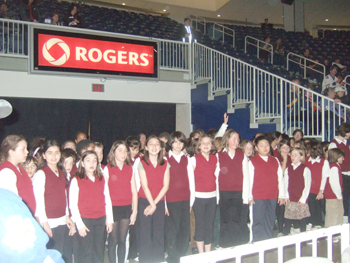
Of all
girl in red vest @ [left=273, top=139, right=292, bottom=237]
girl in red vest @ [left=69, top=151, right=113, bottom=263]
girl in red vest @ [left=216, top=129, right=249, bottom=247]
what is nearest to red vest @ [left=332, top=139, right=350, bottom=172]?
girl in red vest @ [left=273, top=139, right=292, bottom=237]

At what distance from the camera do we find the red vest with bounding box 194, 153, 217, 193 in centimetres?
363

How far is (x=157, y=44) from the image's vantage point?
7254mm

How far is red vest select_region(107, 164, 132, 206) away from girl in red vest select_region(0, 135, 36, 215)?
2.97 ft

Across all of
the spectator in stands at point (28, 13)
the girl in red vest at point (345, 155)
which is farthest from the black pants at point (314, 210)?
the spectator in stands at point (28, 13)

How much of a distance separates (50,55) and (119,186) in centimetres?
395

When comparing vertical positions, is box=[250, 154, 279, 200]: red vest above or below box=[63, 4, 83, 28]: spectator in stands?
below

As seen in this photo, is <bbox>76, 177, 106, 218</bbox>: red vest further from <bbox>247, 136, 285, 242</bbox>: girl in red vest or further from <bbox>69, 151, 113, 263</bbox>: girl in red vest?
<bbox>247, 136, 285, 242</bbox>: girl in red vest

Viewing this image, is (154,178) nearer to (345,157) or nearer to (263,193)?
(263,193)

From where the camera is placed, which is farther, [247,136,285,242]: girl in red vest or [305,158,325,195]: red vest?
[305,158,325,195]: red vest

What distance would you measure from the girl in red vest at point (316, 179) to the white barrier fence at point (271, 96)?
117cm

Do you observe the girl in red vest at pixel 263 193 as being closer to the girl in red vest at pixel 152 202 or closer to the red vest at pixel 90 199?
the girl in red vest at pixel 152 202

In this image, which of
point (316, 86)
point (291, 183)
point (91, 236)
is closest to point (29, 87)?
point (91, 236)

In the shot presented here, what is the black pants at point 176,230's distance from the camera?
345cm

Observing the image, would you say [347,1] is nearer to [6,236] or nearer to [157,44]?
[157,44]
